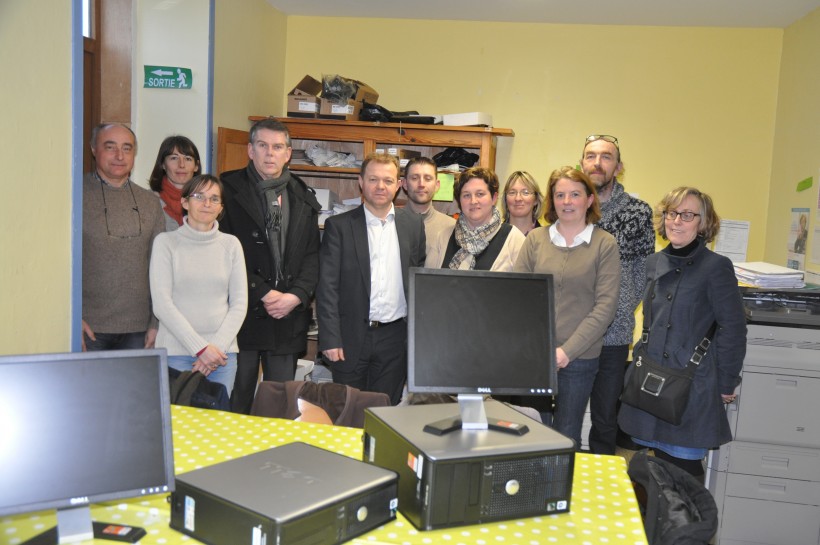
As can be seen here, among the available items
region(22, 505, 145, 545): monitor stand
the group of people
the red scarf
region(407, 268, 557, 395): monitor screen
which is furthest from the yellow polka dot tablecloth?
the red scarf

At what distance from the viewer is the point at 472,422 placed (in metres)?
1.67

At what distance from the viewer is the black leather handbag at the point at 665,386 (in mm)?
2637

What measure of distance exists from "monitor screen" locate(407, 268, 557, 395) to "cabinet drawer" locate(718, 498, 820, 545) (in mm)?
1839

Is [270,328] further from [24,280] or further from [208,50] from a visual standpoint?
[208,50]

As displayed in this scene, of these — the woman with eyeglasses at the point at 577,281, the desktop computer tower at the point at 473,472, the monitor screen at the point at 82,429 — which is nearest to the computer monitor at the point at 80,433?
the monitor screen at the point at 82,429

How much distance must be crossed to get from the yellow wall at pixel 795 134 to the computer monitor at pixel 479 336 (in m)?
2.94

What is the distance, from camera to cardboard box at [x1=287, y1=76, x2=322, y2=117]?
15.2ft

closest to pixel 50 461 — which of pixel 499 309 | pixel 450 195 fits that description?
pixel 499 309

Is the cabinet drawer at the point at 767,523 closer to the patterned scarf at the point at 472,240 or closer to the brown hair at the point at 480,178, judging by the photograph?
the patterned scarf at the point at 472,240

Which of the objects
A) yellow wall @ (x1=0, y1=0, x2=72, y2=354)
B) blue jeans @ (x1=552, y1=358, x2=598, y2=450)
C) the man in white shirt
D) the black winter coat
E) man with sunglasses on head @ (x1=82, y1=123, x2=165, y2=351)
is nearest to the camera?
yellow wall @ (x1=0, y1=0, x2=72, y2=354)

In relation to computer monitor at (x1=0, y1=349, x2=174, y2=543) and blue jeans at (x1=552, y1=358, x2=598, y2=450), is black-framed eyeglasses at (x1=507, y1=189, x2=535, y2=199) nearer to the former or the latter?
blue jeans at (x1=552, y1=358, x2=598, y2=450)

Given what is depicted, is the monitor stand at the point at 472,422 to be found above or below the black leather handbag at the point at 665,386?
above

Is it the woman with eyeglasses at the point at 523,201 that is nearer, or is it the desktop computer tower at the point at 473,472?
the desktop computer tower at the point at 473,472

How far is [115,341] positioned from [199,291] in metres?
0.44
